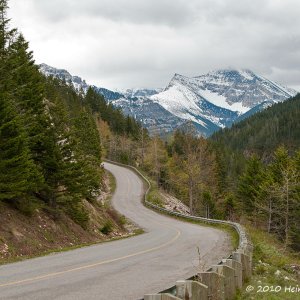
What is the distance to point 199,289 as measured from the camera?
23.6 feet

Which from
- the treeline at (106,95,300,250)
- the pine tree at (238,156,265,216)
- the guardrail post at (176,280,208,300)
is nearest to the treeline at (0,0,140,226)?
the guardrail post at (176,280,208,300)

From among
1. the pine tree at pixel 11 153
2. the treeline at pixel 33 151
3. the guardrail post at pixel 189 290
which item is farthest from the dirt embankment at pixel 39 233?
the guardrail post at pixel 189 290

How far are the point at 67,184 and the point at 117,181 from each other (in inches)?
1988

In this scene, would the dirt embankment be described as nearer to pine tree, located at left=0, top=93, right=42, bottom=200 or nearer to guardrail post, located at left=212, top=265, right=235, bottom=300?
pine tree, located at left=0, top=93, right=42, bottom=200

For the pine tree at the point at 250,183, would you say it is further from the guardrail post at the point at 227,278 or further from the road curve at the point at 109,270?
the guardrail post at the point at 227,278

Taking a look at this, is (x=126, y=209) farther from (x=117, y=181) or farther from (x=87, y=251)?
(x=87, y=251)

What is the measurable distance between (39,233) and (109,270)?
925cm

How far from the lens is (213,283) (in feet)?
26.5

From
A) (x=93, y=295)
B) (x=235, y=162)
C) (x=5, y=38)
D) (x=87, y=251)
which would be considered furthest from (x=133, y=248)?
(x=235, y=162)

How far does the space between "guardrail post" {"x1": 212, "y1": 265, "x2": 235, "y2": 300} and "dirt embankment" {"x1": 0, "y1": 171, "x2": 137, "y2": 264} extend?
9.19 meters

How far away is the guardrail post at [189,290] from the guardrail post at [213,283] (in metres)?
0.57

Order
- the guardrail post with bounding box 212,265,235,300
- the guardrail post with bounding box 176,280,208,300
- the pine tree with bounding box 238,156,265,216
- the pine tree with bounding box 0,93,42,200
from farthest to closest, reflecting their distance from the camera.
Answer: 1. the pine tree with bounding box 238,156,265,216
2. the pine tree with bounding box 0,93,42,200
3. the guardrail post with bounding box 212,265,235,300
4. the guardrail post with bounding box 176,280,208,300

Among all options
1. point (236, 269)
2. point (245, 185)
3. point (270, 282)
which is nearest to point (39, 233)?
point (270, 282)

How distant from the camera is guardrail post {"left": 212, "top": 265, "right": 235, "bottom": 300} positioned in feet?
28.8
